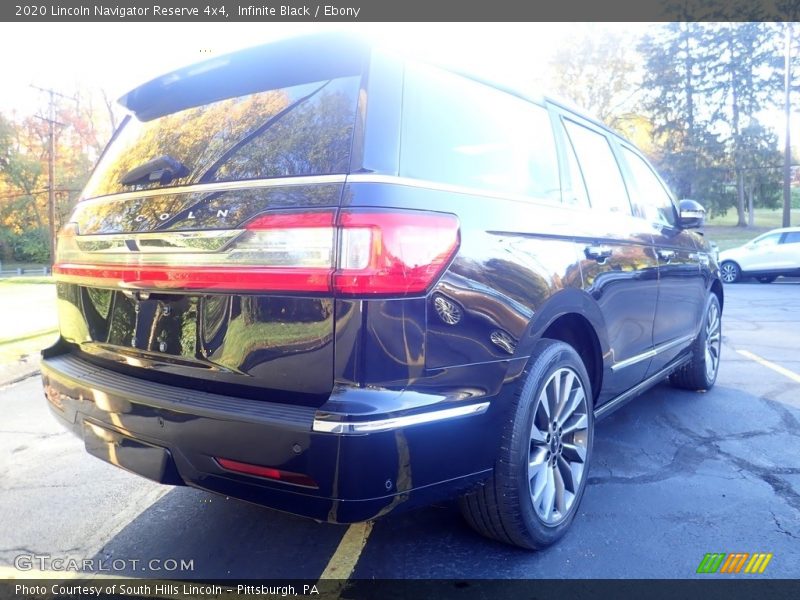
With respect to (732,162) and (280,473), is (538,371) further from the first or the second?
(732,162)

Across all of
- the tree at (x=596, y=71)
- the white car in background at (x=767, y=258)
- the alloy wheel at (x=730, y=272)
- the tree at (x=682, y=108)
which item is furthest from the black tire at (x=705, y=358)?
the tree at (x=682, y=108)

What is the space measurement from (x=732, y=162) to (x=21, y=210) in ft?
173

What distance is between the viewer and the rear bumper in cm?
173

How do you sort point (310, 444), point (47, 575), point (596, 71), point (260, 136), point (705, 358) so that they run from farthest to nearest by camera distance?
point (596, 71), point (705, 358), point (47, 575), point (260, 136), point (310, 444)

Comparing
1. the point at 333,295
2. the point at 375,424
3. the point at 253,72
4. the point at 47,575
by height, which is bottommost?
the point at 47,575

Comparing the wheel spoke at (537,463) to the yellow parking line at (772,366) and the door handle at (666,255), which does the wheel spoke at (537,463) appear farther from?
the yellow parking line at (772,366)

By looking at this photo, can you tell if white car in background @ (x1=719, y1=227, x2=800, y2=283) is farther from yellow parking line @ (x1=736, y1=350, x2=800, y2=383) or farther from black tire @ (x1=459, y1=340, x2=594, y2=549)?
black tire @ (x1=459, y1=340, x2=594, y2=549)

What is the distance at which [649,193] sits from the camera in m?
4.00

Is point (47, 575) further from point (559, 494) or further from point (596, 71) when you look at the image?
point (596, 71)

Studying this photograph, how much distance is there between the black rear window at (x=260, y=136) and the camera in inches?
76.4

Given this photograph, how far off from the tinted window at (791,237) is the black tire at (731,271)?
1.40 meters

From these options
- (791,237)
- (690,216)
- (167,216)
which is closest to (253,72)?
(167,216)

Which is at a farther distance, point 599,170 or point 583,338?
point 599,170

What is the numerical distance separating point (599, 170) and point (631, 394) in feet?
4.27
